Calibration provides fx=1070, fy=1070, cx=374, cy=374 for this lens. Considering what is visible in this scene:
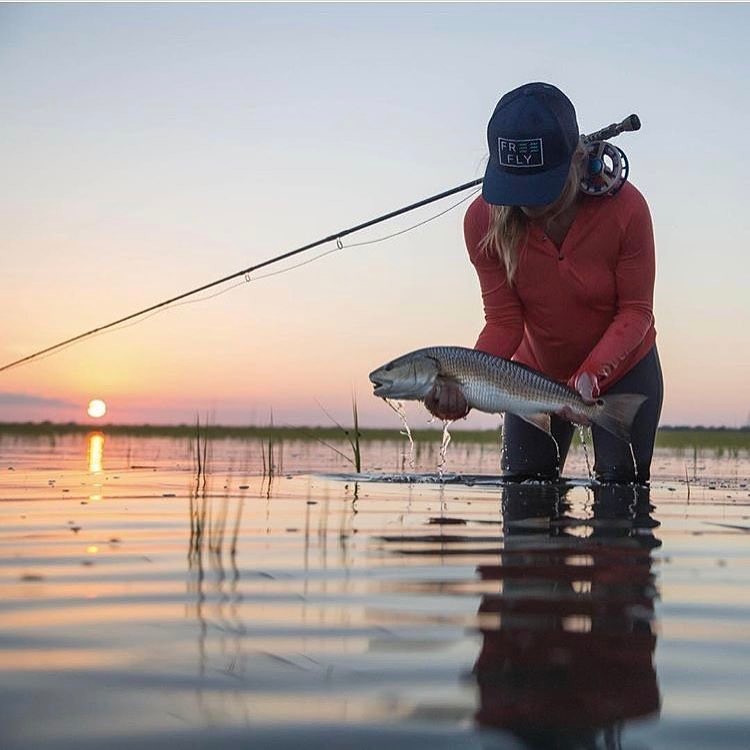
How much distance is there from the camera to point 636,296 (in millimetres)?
7391

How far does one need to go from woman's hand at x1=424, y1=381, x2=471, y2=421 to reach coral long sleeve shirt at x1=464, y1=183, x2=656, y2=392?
0.61 meters

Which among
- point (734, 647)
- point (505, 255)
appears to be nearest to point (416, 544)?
point (734, 647)

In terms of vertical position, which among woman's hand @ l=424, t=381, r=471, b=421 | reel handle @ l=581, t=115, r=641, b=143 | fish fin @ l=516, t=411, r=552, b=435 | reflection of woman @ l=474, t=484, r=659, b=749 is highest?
reel handle @ l=581, t=115, r=641, b=143

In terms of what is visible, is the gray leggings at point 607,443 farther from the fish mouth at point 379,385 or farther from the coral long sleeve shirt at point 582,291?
the fish mouth at point 379,385

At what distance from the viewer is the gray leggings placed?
7.64 m

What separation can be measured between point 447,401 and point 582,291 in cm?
122

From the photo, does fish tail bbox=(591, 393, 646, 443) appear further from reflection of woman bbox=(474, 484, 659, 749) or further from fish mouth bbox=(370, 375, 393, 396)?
reflection of woman bbox=(474, 484, 659, 749)

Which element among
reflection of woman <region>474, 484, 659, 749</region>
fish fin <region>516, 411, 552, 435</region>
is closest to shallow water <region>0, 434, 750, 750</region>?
reflection of woman <region>474, 484, 659, 749</region>

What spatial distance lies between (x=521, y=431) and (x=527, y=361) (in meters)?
0.59

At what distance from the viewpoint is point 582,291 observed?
744cm

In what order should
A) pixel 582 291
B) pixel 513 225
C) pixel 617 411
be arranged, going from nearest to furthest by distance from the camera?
pixel 617 411, pixel 513 225, pixel 582 291

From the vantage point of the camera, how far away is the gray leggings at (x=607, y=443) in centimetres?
764

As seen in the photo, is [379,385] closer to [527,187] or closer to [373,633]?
[527,187]

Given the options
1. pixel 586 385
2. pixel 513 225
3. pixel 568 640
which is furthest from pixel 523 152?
pixel 568 640
